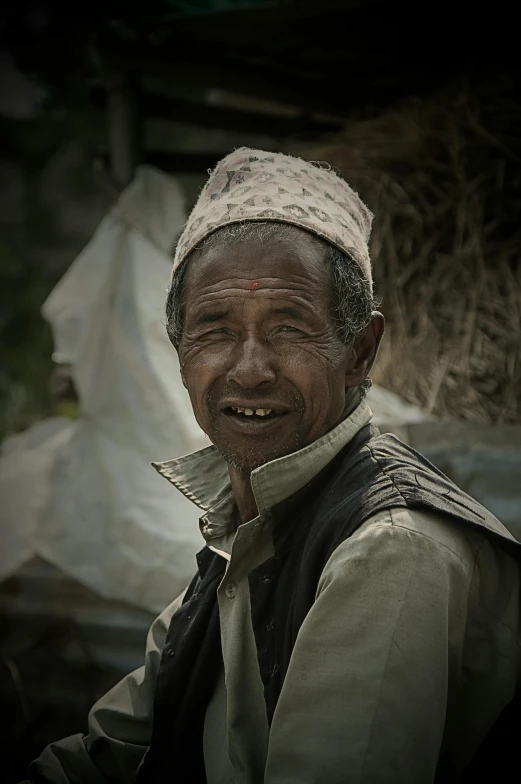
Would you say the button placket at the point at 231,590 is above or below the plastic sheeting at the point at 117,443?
below

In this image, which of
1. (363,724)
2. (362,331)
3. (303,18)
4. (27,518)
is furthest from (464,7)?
(363,724)

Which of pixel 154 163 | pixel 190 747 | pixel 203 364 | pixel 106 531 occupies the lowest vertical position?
pixel 190 747

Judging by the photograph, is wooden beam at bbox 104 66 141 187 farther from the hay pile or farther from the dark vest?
the dark vest

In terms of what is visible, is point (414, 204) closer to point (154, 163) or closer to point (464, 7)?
point (464, 7)

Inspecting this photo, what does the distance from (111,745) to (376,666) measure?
3.00ft

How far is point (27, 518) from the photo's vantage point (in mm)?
3244

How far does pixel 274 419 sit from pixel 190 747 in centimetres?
67

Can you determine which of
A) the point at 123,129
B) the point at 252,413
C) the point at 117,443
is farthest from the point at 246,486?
the point at 123,129

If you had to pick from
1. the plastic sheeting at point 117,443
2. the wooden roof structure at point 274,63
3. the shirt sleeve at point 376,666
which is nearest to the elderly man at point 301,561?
the shirt sleeve at point 376,666

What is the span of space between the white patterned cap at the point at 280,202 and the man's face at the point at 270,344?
0.04 meters

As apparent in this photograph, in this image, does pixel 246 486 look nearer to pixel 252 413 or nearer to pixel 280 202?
pixel 252 413

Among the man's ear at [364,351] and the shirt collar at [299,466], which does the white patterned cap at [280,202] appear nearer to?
the man's ear at [364,351]

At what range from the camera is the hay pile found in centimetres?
365

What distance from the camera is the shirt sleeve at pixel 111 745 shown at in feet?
5.84
